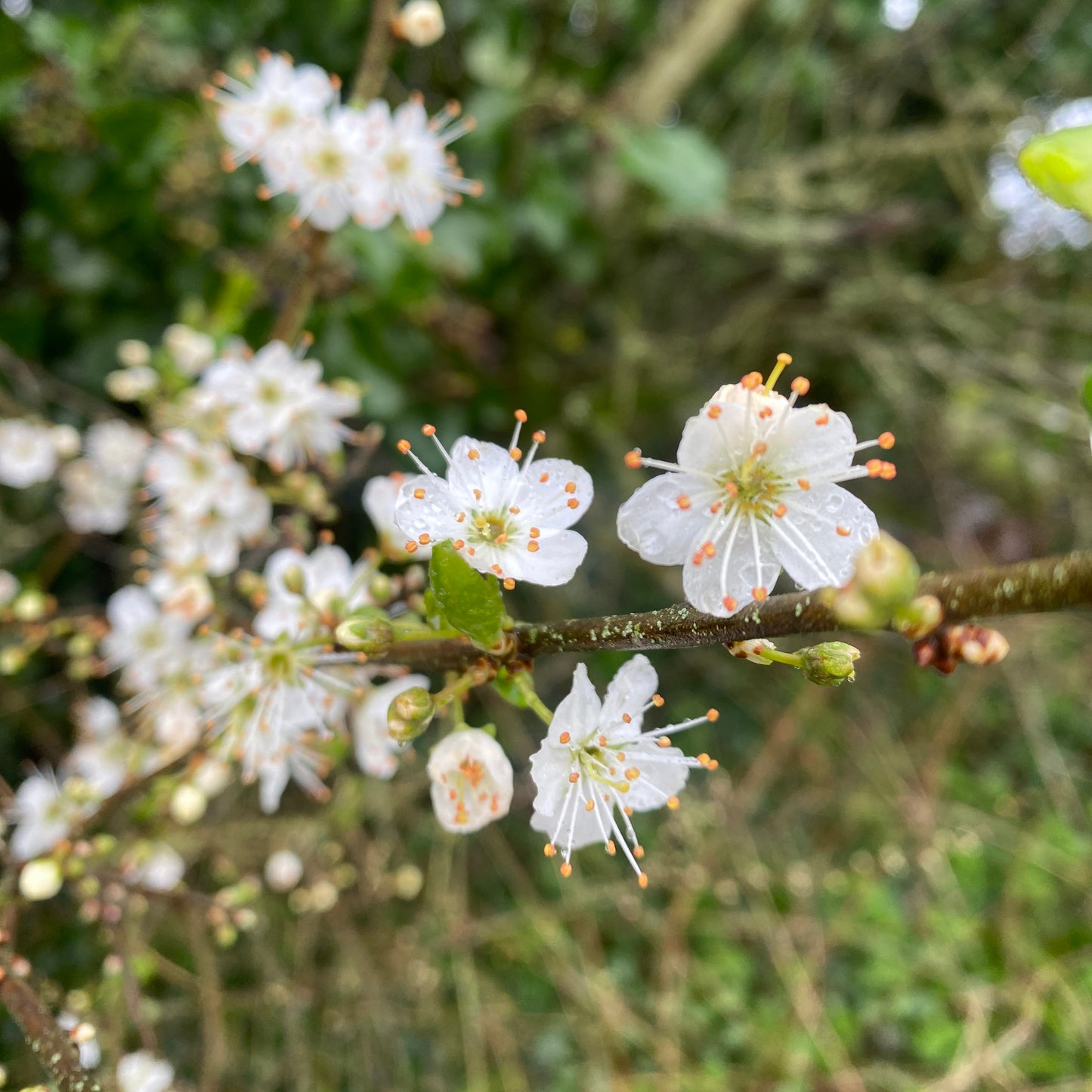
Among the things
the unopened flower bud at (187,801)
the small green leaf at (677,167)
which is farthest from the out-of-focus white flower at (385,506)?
the small green leaf at (677,167)

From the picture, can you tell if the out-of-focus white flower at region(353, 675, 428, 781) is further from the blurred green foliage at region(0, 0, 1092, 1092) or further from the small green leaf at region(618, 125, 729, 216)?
the small green leaf at region(618, 125, 729, 216)

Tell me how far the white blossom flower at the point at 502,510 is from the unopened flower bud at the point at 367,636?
7 centimetres

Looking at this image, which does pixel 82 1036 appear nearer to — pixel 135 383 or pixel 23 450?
pixel 135 383

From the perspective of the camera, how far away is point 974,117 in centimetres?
200

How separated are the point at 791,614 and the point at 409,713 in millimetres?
281

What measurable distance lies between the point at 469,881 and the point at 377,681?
1.08 meters

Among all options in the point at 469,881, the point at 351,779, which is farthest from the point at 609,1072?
the point at 351,779

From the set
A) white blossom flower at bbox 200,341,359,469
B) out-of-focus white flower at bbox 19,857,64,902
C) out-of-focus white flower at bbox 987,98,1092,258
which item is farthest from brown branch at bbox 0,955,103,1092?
out-of-focus white flower at bbox 987,98,1092,258

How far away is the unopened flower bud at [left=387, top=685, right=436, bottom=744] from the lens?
0.60 m

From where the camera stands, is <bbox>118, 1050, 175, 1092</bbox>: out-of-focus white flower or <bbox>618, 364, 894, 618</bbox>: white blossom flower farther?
<bbox>118, 1050, 175, 1092</bbox>: out-of-focus white flower

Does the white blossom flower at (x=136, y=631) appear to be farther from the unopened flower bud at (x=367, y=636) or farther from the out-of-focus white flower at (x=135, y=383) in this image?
the unopened flower bud at (x=367, y=636)

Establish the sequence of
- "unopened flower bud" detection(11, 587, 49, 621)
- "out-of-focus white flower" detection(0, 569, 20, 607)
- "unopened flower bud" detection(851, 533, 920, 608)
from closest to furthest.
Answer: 1. "unopened flower bud" detection(851, 533, 920, 608)
2. "unopened flower bud" detection(11, 587, 49, 621)
3. "out-of-focus white flower" detection(0, 569, 20, 607)

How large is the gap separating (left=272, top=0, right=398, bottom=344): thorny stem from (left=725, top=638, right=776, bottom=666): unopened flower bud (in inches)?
31.0

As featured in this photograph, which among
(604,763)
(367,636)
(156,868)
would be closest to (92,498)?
(156,868)
